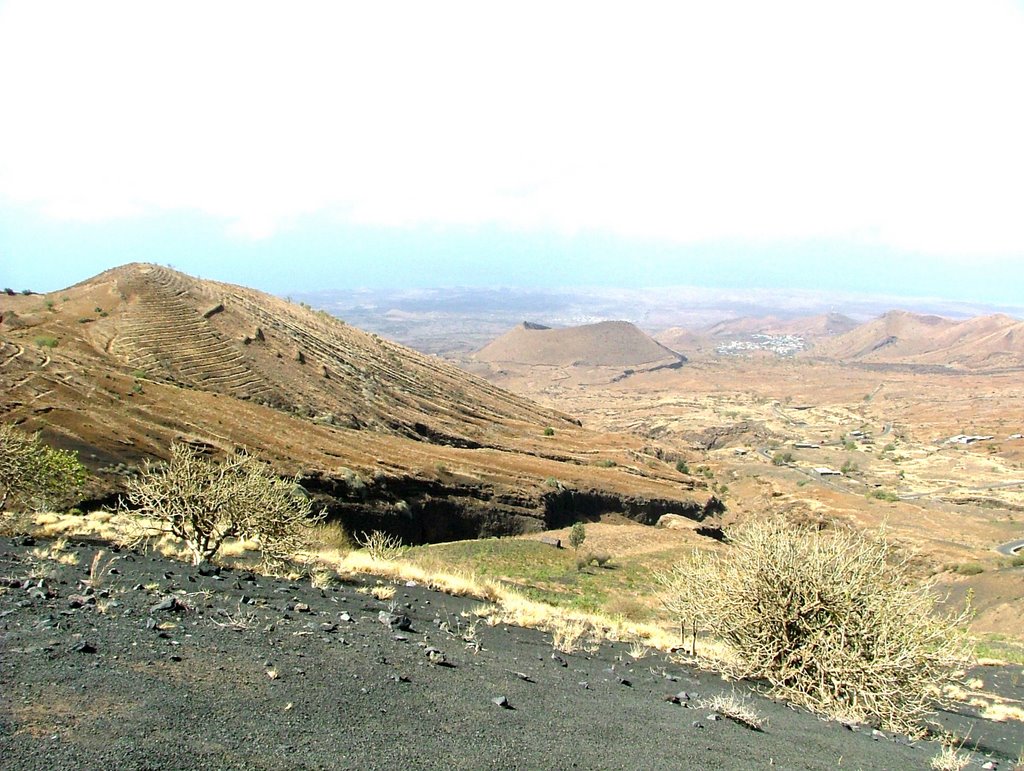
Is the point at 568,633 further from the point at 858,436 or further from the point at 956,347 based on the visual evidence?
the point at 956,347

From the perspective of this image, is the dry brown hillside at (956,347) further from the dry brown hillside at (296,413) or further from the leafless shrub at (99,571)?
the leafless shrub at (99,571)

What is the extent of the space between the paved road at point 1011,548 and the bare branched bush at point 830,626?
31.4 m

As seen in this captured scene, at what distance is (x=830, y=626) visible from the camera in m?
9.11

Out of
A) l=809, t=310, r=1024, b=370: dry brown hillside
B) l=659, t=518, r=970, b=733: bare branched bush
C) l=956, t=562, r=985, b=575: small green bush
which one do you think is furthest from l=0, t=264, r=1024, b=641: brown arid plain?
l=809, t=310, r=1024, b=370: dry brown hillside

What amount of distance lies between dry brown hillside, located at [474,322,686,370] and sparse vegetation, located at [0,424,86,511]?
145 meters

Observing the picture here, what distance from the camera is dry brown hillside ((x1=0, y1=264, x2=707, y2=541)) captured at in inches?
879

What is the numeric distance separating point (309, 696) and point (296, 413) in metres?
28.1

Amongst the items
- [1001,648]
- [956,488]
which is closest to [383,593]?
[1001,648]

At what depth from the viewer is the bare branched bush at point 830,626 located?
861cm

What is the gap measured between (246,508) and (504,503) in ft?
61.9

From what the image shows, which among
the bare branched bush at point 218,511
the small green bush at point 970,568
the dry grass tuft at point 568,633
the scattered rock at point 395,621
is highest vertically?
the bare branched bush at point 218,511

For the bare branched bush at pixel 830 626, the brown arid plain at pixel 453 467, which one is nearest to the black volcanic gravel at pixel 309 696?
the bare branched bush at pixel 830 626

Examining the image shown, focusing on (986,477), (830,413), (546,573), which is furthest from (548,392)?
(546,573)

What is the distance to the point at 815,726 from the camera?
789 cm
